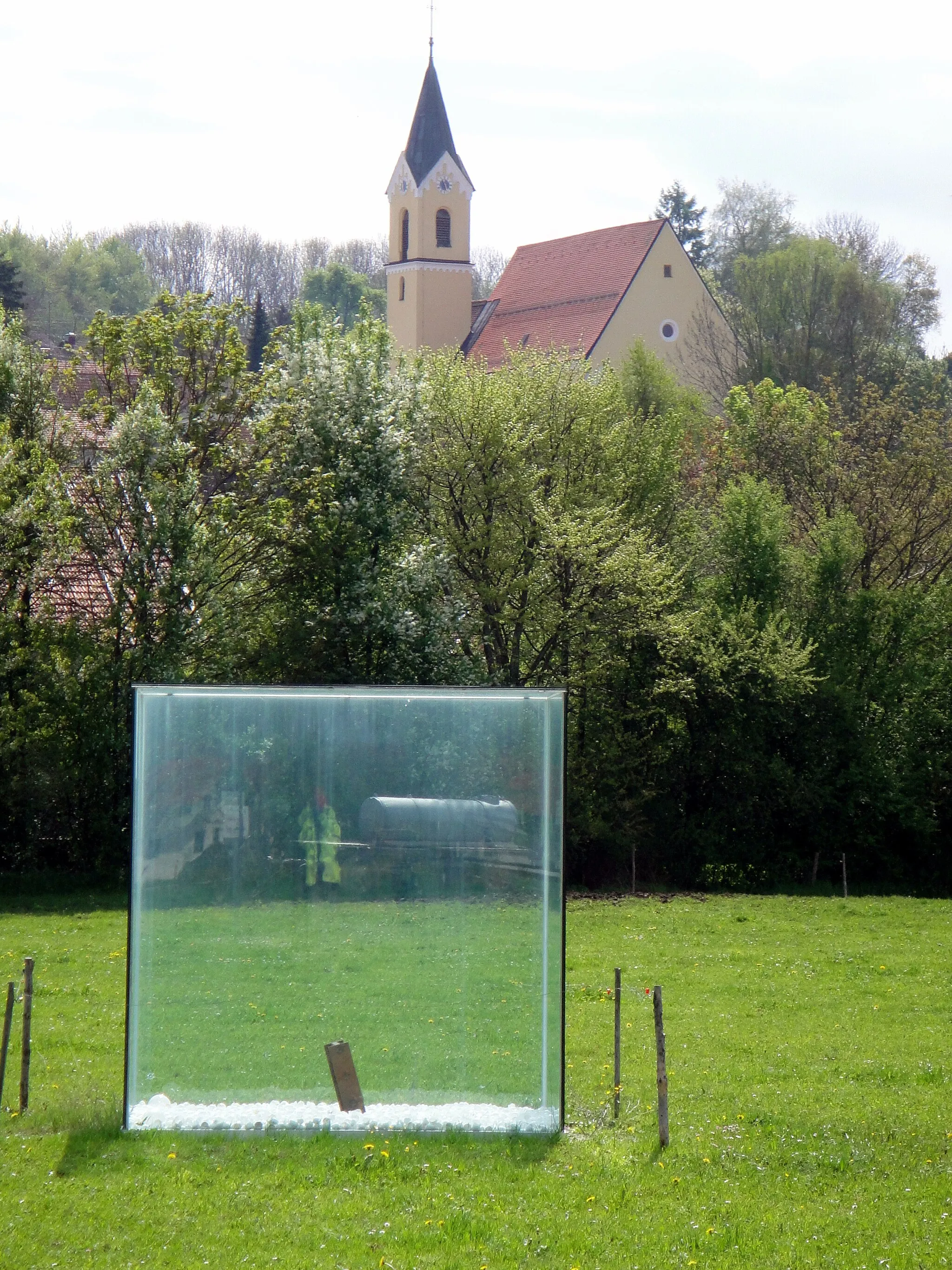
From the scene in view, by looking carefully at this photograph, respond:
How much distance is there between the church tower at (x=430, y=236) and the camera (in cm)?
5094

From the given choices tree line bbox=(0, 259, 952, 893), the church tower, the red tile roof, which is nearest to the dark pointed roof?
the church tower

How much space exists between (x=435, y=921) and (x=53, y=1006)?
525cm

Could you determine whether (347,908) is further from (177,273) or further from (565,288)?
(177,273)

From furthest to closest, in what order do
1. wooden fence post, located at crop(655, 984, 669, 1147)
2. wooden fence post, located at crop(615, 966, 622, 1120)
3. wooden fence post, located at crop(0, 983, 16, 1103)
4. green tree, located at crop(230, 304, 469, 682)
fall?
green tree, located at crop(230, 304, 469, 682) < wooden fence post, located at crop(615, 966, 622, 1120) < wooden fence post, located at crop(0, 983, 16, 1103) < wooden fence post, located at crop(655, 984, 669, 1147)

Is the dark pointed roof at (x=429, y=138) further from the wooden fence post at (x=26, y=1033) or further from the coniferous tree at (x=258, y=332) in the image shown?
the wooden fence post at (x=26, y=1033)

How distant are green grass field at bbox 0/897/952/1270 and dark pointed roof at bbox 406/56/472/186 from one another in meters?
44.5

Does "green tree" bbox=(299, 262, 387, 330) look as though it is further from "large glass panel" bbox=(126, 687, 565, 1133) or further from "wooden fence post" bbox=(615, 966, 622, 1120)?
"wooden fence post" bbox=(615, 966, 622, 1120)

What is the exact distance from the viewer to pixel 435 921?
28.1 ft

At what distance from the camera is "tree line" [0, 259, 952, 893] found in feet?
66.9

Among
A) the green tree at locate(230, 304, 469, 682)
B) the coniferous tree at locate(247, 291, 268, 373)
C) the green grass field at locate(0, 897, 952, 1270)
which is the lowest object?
the green grass field at locate(0, 897, 952, 1270)

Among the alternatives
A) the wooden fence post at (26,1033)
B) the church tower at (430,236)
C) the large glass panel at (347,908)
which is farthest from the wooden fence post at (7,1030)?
the church tower at (430,236)

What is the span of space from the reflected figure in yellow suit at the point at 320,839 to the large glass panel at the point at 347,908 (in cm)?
1

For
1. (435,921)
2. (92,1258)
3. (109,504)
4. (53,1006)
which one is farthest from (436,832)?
(109,504)

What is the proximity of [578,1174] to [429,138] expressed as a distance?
48832 mm
